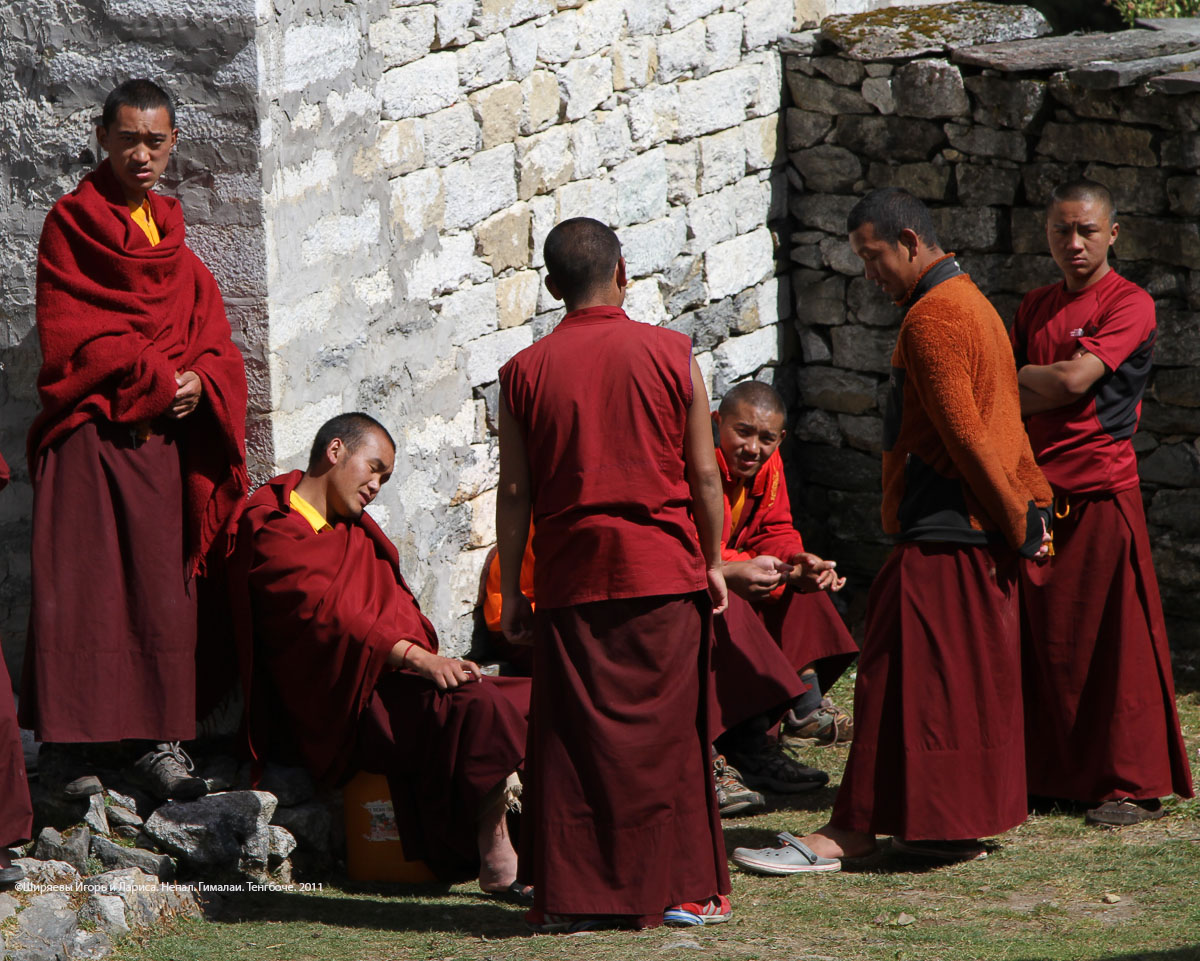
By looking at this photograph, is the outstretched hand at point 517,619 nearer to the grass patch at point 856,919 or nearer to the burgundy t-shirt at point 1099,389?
the grass patch at point 856,919

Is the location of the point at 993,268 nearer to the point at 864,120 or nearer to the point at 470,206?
the point at 864,120

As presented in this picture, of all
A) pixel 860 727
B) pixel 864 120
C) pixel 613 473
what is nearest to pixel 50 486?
pixel 613 473

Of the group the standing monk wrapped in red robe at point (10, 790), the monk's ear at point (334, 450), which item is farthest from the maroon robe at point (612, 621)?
the standing monk wrapped in red robe at point (10, 790)

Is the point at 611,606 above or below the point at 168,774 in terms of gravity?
above

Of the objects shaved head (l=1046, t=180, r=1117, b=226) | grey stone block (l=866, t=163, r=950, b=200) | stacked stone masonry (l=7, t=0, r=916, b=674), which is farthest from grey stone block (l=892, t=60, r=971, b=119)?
shaved head (l=1046, t=180, r=1117, b=226)

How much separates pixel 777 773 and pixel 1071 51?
10.2 feet

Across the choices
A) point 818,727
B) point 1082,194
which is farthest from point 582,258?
point 818,727

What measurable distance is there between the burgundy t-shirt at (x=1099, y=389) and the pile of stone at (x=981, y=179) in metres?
1.38

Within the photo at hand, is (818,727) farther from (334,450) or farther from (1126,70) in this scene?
(1126,70)

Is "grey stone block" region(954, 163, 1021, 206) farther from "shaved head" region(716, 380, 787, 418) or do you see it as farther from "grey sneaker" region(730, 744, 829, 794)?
"grey sneaker" region(730, 744, 829, 794)

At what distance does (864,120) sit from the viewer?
659 cm

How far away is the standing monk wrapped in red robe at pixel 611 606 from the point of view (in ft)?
12.1

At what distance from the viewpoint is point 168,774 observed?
4.36 m

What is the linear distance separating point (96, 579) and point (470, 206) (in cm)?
175
